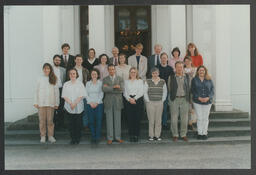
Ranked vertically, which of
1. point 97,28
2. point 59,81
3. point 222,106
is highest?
point 97,28

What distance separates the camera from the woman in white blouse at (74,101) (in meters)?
7.61

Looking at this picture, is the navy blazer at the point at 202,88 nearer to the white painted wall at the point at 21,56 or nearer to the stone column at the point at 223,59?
the stone column at the point at 223,59

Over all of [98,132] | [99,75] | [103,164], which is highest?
[99,75]

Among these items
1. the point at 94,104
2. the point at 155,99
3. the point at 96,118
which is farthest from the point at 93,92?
the point at 155,99

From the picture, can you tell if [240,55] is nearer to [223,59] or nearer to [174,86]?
[223,59]

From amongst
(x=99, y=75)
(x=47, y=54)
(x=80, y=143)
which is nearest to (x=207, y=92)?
(x=99, y=75)

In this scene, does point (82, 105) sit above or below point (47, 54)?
below

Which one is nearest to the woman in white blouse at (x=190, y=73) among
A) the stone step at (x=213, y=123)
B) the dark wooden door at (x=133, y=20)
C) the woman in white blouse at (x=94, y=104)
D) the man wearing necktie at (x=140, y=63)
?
the stone step at (x=213, y=123)

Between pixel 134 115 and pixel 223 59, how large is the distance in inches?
131

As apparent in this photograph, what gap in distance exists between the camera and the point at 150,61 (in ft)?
27.7

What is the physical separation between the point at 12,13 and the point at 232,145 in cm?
751

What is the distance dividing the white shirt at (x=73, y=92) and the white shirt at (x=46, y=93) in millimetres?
298

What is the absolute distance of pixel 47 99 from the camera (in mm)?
7734

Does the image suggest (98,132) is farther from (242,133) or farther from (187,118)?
(242,133)
